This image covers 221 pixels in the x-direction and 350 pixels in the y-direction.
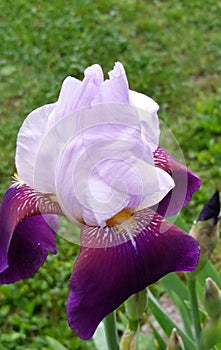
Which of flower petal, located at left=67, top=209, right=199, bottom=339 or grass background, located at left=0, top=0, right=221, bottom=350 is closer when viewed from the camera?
flower petal, located at left=67, top=209, right=199, bottom=339

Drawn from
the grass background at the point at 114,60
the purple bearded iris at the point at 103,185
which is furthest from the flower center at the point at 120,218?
the grass background at the point at 114,60

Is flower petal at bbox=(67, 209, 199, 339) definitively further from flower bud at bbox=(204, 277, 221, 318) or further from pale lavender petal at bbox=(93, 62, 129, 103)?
flower bud at bbox=(204, 277, 221, 318)

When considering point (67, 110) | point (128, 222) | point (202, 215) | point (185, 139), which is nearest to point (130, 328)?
point (202, 215)

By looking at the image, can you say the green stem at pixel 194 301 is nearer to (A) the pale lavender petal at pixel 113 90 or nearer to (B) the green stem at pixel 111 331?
(B) the green stem at pixel 111 331

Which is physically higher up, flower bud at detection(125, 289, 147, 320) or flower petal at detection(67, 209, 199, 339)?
flower petal at detection(67, 209, 199, 339)

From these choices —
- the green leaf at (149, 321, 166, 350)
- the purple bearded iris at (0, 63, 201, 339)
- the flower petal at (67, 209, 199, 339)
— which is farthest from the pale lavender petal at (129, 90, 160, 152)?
the green leaf at (149, 321, 166, 350)

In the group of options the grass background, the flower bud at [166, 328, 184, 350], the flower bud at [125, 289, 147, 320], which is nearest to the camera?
the flower bud at [125, 289, 147, 320]

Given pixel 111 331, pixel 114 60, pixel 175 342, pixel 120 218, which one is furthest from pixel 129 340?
pixel 114 60
